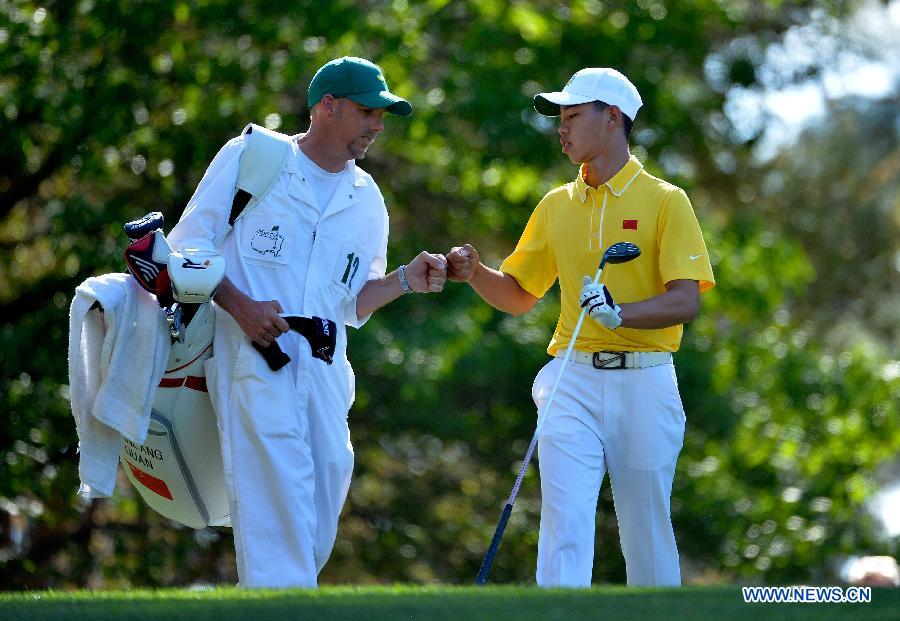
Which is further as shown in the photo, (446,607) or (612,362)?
(612,362)

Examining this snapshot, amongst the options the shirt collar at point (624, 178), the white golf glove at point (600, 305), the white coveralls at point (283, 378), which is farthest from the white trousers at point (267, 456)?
the shirt collar at point (624, 178)

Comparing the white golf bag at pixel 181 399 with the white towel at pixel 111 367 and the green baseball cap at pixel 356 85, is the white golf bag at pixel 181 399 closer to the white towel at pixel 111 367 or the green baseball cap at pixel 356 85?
the white towel at pixel 111 367

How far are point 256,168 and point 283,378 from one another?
2.84 ft

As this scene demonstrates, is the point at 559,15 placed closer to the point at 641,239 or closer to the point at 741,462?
the point at 741,462

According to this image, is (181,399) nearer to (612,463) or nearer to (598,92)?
(612,463)

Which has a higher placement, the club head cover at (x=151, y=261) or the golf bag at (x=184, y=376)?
the club head cover at (x=151, y=261)

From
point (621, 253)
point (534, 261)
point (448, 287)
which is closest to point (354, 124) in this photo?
point (534, 261)

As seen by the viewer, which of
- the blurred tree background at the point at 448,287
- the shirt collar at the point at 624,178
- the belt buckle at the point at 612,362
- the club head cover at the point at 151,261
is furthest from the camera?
the blurred tree background at the point at 448,287

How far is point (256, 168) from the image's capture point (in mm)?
7109

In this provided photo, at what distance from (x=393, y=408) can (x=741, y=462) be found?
5204 millimetres

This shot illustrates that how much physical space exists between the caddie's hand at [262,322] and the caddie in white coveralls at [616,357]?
3.96 feet

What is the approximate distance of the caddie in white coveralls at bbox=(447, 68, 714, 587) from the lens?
23.4ft

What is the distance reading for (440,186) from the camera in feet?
59.0

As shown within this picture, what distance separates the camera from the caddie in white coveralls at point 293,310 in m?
6.96
